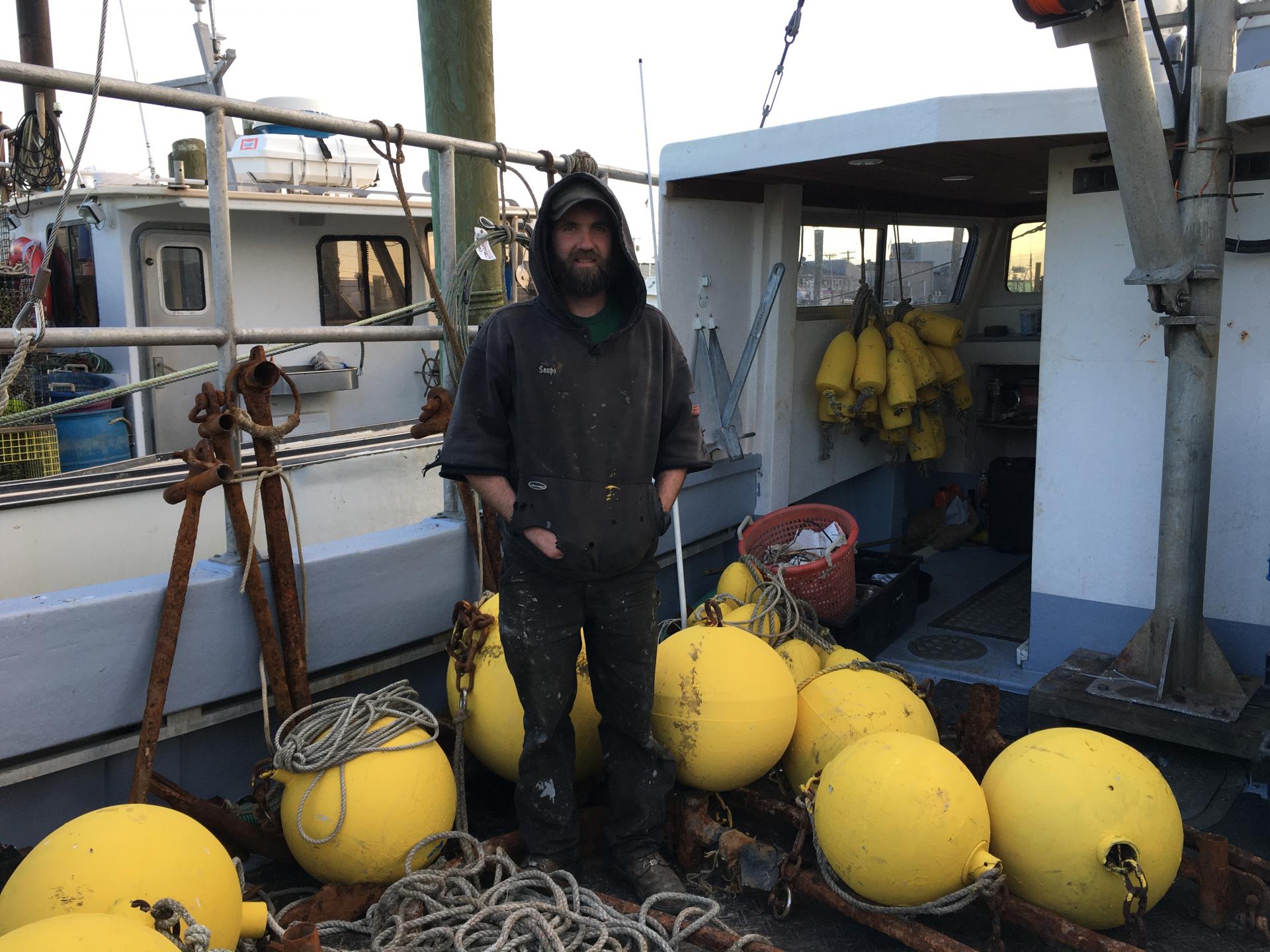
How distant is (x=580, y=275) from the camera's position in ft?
10.2

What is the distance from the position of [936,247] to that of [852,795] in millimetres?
5998

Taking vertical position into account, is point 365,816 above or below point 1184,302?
below

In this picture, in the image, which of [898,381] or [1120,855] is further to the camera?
[898,381]

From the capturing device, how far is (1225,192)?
384 centimetres

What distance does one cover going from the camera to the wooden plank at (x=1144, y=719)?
3.66m

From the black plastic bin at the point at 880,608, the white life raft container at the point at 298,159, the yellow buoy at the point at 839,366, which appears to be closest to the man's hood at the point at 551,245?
the black plastic bin at the point at 880,608

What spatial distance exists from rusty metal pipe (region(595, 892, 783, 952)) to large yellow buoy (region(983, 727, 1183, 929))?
0.78 meters

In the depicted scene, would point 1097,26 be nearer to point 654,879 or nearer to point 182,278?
point 654,879

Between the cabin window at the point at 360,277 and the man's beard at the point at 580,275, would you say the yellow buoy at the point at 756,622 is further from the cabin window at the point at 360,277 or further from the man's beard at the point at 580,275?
the cabin window at the point at 360,277

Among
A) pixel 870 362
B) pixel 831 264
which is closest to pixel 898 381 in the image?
pixel 870 362

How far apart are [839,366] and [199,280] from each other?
5.22m

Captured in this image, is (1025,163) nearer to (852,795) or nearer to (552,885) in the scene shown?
(852,795)

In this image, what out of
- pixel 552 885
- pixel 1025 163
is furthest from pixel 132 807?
pixel 1025 163

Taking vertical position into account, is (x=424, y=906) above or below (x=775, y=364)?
below
